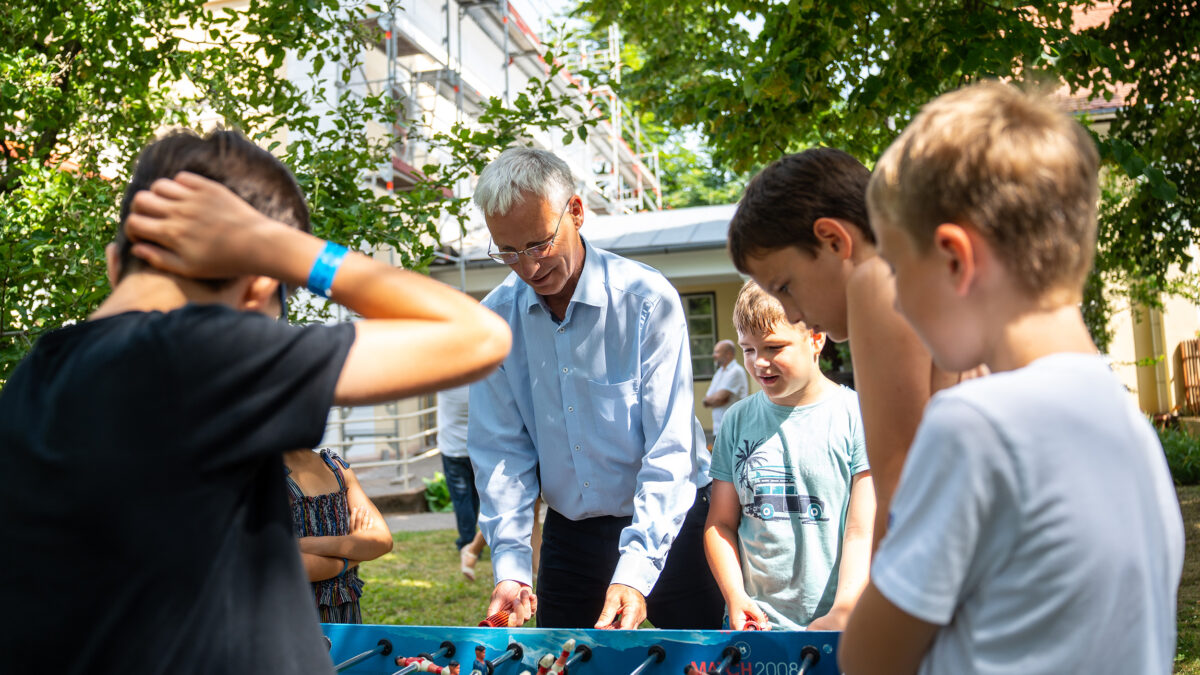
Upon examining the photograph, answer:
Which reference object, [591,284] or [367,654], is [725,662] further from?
[591,284]

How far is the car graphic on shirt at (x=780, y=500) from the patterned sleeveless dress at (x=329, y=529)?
1.63 metres

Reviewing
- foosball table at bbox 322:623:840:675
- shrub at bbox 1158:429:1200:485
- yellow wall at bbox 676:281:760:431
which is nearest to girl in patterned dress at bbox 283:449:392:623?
foosball table at bbox 322:623:840:675

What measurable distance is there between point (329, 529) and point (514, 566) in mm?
1017

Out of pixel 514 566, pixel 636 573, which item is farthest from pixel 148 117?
pixel 636 573

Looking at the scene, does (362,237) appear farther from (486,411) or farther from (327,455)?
(486,411)

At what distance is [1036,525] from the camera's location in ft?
3.40

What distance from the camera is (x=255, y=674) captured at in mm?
1151

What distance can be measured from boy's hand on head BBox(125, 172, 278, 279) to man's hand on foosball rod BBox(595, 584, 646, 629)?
161 cm

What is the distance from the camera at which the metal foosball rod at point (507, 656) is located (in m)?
2.24

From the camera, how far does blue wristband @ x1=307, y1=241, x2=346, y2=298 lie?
124 cm

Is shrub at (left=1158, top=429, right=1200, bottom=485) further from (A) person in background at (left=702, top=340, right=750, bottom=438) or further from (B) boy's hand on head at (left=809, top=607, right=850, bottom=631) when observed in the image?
(B) boy's hand on head at (left=809, top=607, right=850, bottom=631)

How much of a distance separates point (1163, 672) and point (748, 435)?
1806mm

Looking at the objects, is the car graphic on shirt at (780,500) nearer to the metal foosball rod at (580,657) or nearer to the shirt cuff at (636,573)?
the shirt cuff at (636,573)

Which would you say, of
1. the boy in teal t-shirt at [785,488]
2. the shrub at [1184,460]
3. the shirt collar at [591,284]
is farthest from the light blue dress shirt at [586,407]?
the shrub at [1184,460]
